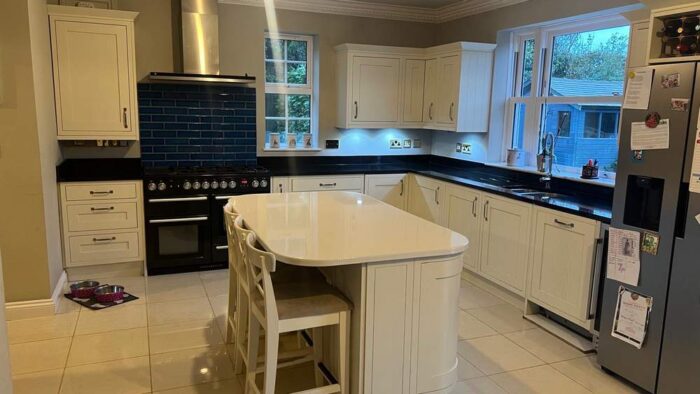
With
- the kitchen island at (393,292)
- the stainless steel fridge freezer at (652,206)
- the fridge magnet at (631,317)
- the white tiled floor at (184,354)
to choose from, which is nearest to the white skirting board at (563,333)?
the white tiled floor at (184,354)

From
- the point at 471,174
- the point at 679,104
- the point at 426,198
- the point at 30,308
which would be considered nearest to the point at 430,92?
the point at 471,174

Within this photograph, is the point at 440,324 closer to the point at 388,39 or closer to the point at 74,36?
the point at 74,36

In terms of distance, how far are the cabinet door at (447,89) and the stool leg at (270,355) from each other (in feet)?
10.9

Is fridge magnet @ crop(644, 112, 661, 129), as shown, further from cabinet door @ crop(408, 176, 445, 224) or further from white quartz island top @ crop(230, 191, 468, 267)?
cabinet door @ crop(408, 176, 445, 224)

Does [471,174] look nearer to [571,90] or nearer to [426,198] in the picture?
[426,198]

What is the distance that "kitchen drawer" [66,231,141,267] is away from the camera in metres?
4.29

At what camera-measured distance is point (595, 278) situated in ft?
10.5

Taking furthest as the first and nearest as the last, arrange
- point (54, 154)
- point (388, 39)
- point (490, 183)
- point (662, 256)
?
point (388, 39) → point (490, 183) → point (54, 154) → point (662, 256)

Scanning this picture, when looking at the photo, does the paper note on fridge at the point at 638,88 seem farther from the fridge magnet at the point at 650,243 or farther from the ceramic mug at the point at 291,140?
the ceramic mug at the point at 291,140

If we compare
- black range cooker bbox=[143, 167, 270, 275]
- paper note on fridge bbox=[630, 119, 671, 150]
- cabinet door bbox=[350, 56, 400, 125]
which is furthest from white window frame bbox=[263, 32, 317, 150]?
paper note on fridge bbox=[630, 119, 671, 150]

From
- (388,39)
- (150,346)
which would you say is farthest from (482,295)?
(388,39)

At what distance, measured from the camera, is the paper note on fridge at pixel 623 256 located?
2.76 metres

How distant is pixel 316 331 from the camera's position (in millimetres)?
2742

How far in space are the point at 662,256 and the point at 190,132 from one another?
3.96m
